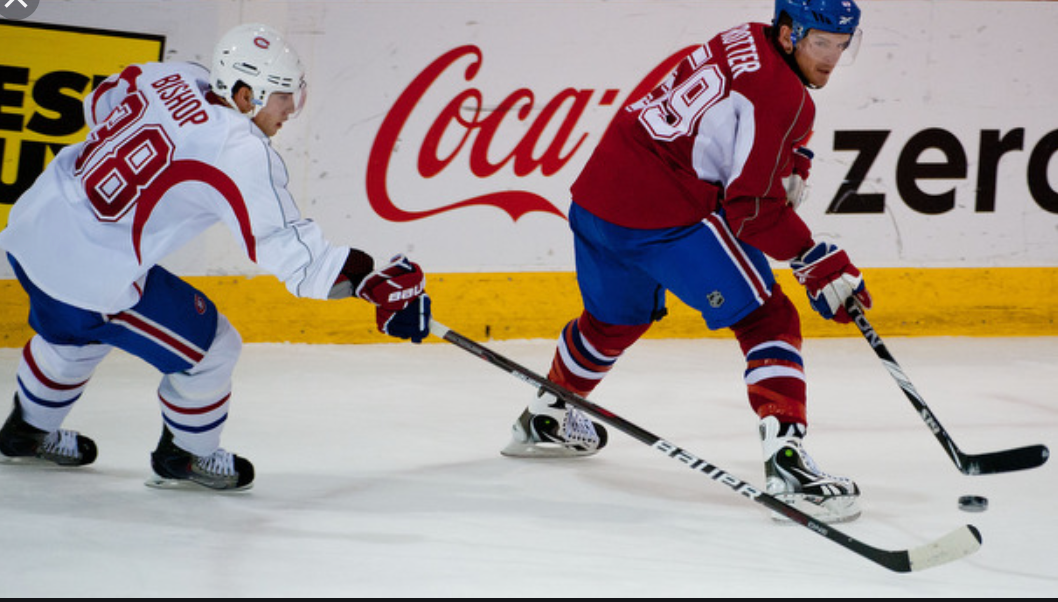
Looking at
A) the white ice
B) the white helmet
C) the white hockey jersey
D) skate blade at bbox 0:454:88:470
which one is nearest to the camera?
the white ice

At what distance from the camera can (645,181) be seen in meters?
3.23

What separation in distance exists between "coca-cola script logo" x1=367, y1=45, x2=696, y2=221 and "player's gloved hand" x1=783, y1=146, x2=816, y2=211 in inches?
71.2

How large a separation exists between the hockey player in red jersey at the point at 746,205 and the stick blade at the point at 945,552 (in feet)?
1.32

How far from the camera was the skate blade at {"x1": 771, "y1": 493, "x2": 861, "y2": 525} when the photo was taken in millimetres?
3051

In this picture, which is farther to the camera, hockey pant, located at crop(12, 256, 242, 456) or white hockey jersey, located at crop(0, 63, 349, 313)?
hockey pant, located at crop(12, 256, 242, 456)

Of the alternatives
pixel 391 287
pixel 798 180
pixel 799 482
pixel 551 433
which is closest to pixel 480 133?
pixel 551 433

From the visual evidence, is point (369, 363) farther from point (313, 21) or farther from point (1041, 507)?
point (1041, 507)

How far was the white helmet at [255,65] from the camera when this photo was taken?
298 centimetres

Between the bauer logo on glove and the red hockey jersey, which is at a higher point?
the red hockey jersey

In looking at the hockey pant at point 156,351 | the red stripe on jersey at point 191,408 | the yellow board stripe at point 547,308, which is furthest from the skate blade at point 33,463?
the yellow board stripe at point 547,308

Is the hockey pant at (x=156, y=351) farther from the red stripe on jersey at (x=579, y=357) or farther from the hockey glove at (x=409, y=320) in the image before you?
the red stripe on jersey at (x=579, y=357)

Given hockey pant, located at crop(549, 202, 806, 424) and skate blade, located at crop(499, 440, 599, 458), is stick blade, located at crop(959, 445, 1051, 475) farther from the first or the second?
skate blade, located at crop(499, 440, 599, 458)

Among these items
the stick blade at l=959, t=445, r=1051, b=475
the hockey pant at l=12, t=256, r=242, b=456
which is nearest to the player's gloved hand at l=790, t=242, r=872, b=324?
the stick blade at l=959, t=445, r=1051, b=475

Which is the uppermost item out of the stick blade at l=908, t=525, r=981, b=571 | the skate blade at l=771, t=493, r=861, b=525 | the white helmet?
the white helmet
